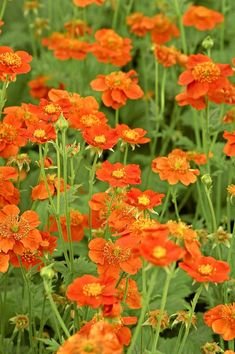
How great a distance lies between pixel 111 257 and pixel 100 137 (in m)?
0.38

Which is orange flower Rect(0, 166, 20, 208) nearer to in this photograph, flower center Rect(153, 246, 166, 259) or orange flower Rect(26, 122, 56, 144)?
orange flower Rect(26, 122, 56, 144)

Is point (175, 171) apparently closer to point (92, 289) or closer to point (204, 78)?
point (204, 78)

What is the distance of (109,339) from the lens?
1.47 meters

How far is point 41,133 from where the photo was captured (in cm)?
213

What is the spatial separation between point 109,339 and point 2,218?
734 millimetres

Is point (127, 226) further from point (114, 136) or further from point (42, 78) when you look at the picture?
point (42, 78)

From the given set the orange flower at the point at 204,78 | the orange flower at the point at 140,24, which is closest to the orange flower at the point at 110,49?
the orange flower at the point at 140,24

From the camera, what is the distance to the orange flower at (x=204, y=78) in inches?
100

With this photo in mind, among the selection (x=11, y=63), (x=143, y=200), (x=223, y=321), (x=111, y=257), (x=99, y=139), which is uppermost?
(x=11, y=63)

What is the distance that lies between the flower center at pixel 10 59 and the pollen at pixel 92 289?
88cm

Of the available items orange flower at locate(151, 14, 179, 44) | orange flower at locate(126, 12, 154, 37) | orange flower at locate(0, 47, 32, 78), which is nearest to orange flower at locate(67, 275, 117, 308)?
orange flower at locate(0, 47, 32, 78)

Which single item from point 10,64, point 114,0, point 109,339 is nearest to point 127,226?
point 109,339

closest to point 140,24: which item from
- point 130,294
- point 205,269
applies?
point 130,294

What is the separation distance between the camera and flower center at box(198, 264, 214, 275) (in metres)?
1.83
